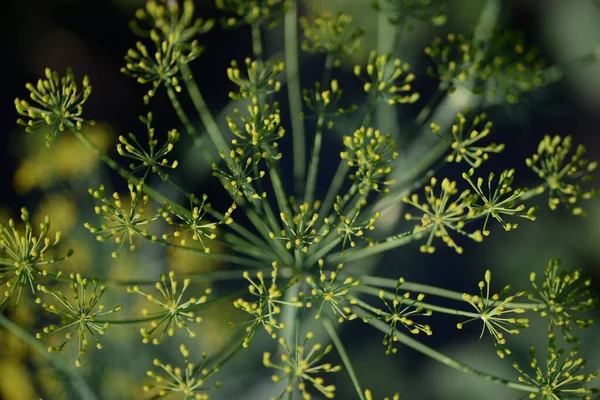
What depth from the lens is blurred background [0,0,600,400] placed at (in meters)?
2.79

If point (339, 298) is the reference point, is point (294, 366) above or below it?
below

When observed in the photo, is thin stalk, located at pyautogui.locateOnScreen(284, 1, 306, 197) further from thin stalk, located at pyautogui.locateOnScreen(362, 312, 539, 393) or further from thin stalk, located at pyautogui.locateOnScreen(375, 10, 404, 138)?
thin stalk, located at pyautogui.locateOnScreen(362, 312, 539, 393)

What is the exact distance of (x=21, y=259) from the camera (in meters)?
1.80

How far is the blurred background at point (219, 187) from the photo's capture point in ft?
9.15

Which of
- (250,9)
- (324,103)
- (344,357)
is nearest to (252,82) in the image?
(324,103)

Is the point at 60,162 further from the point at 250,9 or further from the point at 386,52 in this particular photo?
the point at 386,52

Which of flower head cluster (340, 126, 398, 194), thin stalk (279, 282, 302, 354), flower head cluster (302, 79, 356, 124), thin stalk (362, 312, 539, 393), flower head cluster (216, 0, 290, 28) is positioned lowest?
thin stalk (362, 312, 539, 393)

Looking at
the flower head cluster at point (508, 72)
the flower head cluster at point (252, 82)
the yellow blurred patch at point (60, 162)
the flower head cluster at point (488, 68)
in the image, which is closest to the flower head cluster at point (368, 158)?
the flower head cluster at point (252, 82)

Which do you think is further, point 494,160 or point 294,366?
point 494,160

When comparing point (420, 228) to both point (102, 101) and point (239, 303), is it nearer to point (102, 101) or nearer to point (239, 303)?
point (239, 303)

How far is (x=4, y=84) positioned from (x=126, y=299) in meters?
2.12

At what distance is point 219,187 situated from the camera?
12.1 feet

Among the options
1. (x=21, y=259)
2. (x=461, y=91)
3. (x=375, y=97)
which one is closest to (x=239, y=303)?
(x=21, y=259)

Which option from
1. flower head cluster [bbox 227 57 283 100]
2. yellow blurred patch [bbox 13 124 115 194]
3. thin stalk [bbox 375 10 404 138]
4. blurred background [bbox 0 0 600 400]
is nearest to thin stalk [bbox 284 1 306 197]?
flower head cluster [bbox 227 57 283 100]
